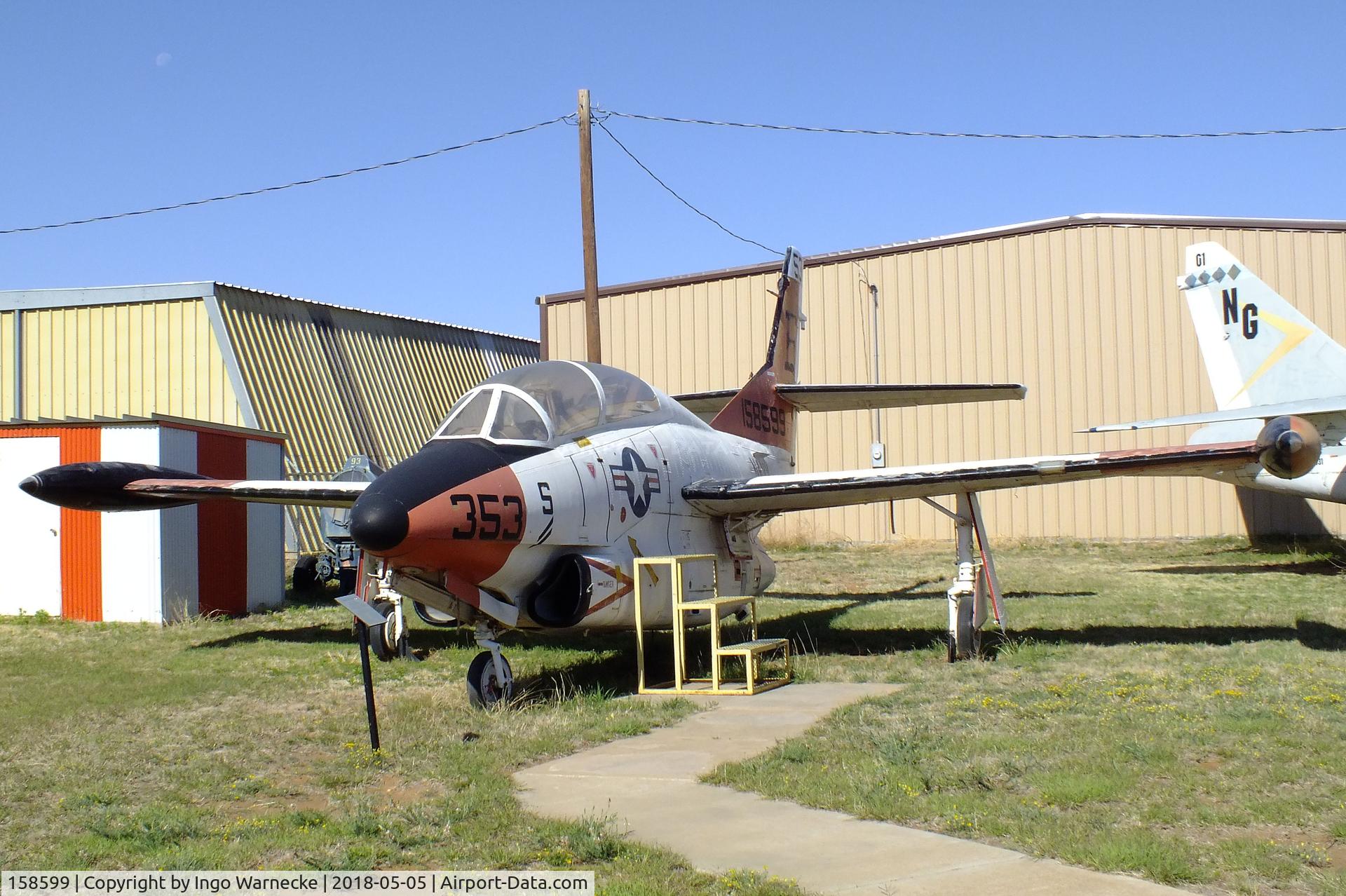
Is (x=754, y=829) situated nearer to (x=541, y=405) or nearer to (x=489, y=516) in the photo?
(x=489, y=516)

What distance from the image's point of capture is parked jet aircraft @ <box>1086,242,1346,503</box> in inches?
701

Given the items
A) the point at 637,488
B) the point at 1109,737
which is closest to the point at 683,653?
the point at 637,488

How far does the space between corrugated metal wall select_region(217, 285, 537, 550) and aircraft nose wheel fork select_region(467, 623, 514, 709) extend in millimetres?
16576

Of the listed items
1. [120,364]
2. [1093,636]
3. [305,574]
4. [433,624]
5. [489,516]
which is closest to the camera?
[489,516]

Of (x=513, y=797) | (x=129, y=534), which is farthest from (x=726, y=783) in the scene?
(x=129, y=534)

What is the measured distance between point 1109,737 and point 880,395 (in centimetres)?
758

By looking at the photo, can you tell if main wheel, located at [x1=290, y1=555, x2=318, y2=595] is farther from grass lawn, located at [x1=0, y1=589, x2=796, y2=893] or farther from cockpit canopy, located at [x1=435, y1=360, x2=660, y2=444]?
cockpit canopy, located at [x1=435, y1=360, x2=660, y2=444]

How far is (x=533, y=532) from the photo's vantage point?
8797mm

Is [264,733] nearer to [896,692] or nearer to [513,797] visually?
[513,797]

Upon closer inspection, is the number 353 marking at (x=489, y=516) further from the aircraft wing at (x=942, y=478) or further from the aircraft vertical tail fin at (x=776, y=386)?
the aircraft vertical tail fin at (x=776, y=386)

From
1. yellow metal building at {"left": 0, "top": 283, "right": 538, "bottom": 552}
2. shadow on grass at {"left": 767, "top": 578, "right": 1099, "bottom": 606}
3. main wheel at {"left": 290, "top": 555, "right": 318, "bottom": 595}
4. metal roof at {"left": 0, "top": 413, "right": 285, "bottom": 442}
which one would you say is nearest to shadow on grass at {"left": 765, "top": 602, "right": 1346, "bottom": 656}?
shadow on grass at {"left": 767, "top": 578, "right": 1099, "bottom": 606}

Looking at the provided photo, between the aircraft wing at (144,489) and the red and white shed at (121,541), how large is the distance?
261 cm

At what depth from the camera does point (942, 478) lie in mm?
10789

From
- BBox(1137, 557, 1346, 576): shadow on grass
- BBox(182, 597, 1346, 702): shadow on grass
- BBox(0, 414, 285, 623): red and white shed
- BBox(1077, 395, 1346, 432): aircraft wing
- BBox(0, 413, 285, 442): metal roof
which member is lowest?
BBox(182, 597, 1346, 702): shadow on grass
